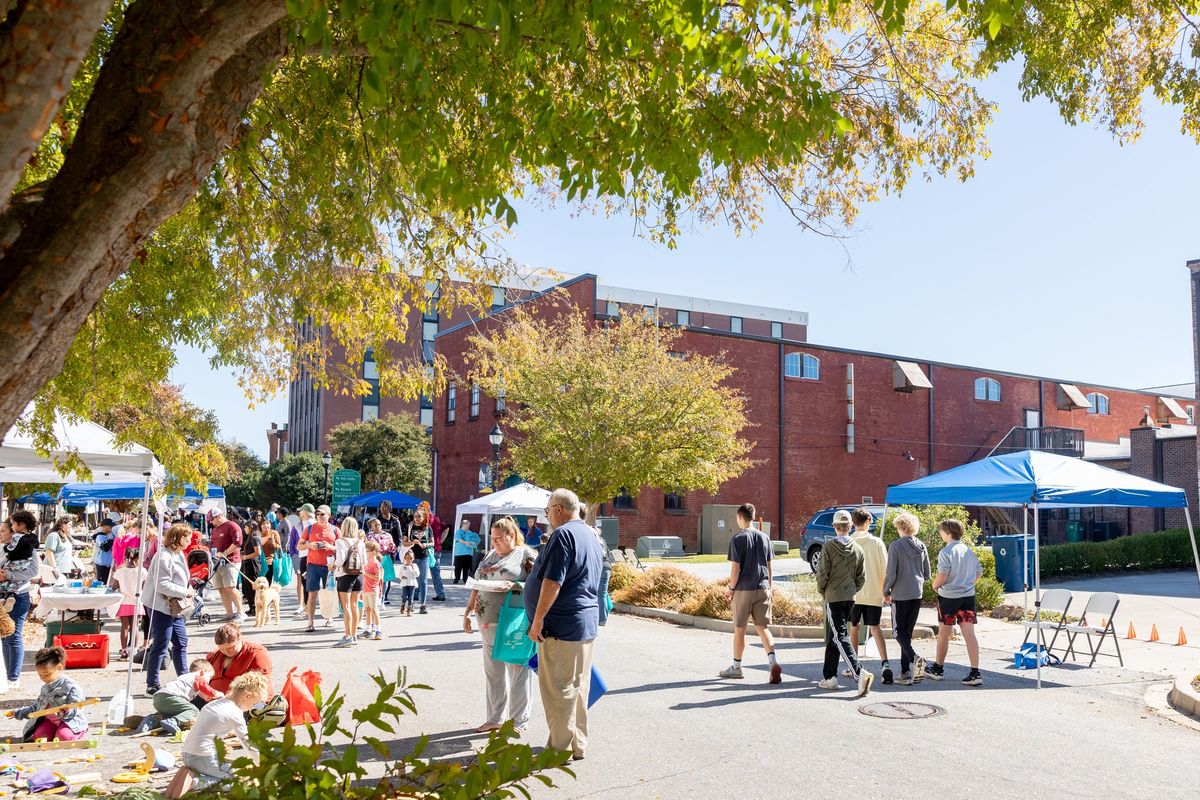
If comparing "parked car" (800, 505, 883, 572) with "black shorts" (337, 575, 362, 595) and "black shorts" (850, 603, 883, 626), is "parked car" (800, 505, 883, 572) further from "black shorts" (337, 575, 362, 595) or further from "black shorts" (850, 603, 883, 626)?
"black shorts" (337, 575, 362, 595)

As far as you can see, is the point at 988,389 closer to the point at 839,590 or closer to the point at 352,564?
the point at 839,590

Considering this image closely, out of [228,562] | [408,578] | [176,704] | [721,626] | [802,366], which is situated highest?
[802,366]

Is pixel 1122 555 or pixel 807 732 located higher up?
pixel 1122 555

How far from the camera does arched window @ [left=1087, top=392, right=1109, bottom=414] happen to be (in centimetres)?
5041

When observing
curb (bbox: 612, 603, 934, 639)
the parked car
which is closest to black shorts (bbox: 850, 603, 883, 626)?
curb (bbox: 612, 603, 934, 639)

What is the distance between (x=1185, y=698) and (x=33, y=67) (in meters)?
10.5

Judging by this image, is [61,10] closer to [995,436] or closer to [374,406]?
[995,436]

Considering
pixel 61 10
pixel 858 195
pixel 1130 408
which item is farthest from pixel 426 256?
pixel 1130 408

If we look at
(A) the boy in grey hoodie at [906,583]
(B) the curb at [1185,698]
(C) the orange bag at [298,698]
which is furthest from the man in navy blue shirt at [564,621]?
(B) the curb at [1185,698]

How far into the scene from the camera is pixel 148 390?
8.23m

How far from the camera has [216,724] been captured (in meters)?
5.94

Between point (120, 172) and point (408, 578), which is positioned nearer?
point (120, 172)

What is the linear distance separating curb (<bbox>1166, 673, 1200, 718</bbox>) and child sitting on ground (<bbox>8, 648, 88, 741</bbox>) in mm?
9967

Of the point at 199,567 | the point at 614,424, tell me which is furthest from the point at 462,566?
the point at 199,567
